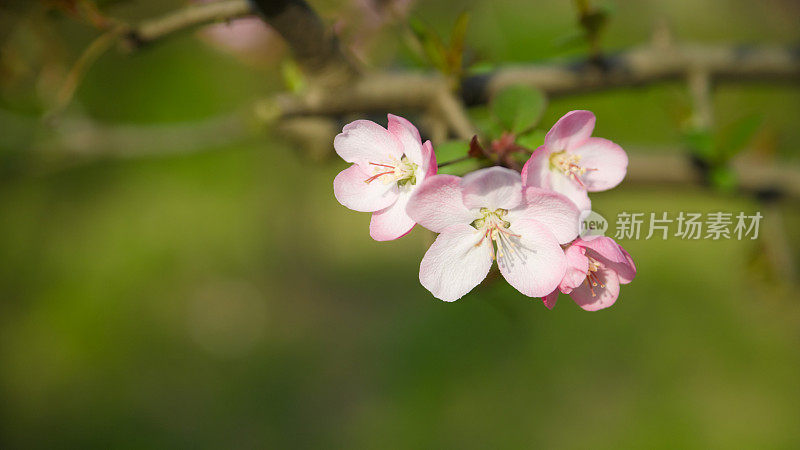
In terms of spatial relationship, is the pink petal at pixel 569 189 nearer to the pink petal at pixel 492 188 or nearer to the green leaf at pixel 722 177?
the pink petal at pixel 492 188

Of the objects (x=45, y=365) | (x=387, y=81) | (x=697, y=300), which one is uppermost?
(x=697, y=300)

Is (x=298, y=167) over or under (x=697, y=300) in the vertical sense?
over

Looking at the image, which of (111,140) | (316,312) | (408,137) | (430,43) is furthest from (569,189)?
(316,312)

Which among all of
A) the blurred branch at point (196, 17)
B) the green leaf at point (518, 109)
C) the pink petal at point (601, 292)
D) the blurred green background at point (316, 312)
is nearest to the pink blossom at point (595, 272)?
the pink petal at point (601, 292)

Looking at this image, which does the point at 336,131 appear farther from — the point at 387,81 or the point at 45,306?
the point at 45,306

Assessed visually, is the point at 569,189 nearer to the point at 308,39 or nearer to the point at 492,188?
the point at 492,188

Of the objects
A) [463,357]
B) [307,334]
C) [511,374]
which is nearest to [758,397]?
[511,374]

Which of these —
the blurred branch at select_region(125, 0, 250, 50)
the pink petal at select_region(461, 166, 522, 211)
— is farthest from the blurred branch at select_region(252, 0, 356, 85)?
the pink petal at select_region(461, 166, 522, 211)
